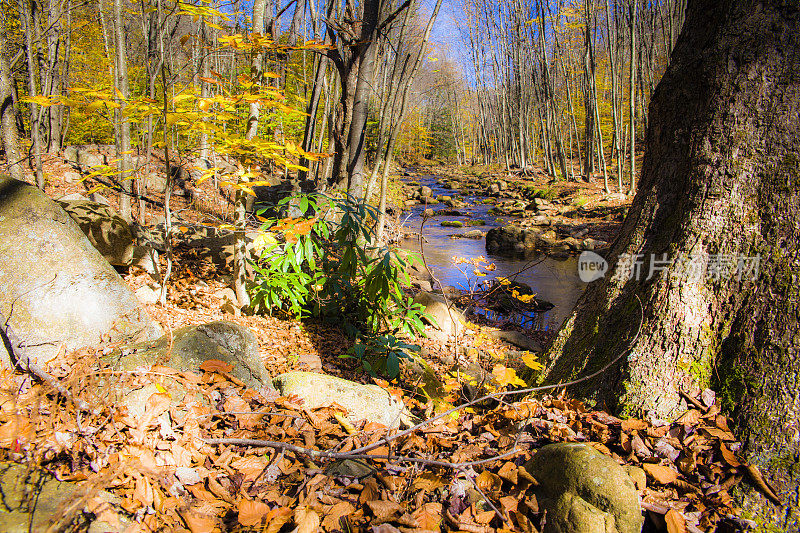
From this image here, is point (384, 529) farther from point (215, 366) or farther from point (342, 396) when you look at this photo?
point (215, 366)

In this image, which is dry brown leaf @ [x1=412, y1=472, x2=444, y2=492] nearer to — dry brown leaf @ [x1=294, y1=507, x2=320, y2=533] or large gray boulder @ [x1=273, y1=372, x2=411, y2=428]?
dry brown leaf @ [x1=294, y1=507, x2=320, y2=533]

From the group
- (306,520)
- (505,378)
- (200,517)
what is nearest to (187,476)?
(200,517)

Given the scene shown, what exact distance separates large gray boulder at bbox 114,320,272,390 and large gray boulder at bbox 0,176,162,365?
1.11 ft

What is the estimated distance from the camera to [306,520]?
1339mm

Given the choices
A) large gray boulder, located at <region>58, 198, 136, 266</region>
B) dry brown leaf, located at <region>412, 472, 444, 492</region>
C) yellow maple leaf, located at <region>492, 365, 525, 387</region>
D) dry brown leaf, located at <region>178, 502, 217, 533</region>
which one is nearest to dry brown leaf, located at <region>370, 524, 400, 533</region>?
dry brown leaf, located at <region>412, 472, 444, 492</region>

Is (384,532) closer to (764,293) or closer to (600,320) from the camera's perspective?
(600,320)

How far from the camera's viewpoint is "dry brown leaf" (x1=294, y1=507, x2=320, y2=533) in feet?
4.31

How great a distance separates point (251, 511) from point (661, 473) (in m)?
1.61

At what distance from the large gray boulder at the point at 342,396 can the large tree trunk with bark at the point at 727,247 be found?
1.15 m

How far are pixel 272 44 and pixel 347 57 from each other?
3170 millimetres

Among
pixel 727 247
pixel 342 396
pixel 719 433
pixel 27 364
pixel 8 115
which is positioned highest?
pixel 8 115

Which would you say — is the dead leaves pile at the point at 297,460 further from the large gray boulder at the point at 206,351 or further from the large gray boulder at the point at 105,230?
the large gray boulder at the point at 105,230

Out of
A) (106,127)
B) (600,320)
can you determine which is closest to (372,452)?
(600,320)

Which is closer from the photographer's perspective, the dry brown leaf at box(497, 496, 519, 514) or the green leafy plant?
the dry brown leaf at box(497, 496, 519, 514)
